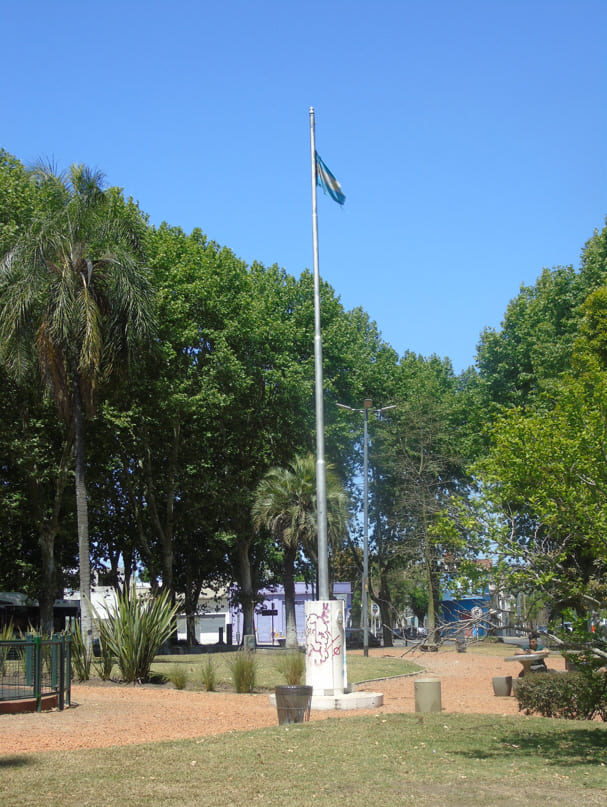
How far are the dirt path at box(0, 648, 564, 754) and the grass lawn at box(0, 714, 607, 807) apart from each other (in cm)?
106

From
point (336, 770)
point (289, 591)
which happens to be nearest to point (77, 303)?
point (336, 770)

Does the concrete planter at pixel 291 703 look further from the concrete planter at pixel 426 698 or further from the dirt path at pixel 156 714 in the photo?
the concrete planter at pixel 426 698

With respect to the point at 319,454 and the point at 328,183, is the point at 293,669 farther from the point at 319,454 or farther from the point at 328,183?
the point at 328,183

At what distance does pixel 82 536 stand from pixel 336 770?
13728 millimetres

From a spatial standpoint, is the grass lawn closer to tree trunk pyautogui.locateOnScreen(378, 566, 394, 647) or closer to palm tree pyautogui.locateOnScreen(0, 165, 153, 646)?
palm tree pyautogui.locateOnScreen(0, 165, 153, 646)

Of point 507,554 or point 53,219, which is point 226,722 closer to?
point 507,554

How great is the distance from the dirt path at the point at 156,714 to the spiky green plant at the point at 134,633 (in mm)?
579

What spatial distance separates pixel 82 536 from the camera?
68.7 ft

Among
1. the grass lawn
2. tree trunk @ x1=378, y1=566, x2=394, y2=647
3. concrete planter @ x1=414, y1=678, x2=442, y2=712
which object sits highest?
the grass lawn

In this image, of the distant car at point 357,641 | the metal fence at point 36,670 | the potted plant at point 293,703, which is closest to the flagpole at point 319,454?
the potted plant at point 293,703

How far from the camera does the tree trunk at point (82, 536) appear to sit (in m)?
19.9

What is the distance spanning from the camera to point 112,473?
36.0 meters

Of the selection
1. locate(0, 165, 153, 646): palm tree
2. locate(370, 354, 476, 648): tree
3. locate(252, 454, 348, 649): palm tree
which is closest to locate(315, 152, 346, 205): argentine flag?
locate(0, 165, 153, 646): palm tree

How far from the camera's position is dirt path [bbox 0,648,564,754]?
1120 centimetres
